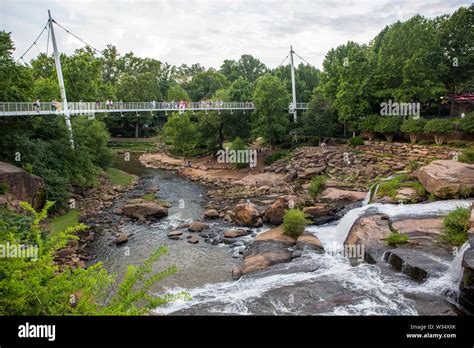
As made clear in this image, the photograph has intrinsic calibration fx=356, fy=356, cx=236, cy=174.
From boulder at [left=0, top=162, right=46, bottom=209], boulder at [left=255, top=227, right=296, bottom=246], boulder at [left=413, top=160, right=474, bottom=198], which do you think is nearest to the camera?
boulder at [left=255, top=227, right=296, bottom=246]

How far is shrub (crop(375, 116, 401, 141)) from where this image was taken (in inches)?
1410

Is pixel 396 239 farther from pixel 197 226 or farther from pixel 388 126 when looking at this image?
pixel 388 126

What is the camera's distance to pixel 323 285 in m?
13.1

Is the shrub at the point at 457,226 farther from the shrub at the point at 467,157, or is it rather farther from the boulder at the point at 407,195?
the shrub at the point at 467,157

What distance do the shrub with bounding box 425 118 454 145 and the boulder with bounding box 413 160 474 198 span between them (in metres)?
11.5

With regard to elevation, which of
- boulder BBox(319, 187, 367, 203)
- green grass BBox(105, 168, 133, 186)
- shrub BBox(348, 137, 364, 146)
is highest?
shrub BBox(348, 137, 364, 146)

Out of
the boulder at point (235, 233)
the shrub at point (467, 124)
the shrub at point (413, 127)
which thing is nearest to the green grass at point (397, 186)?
the boulder at point (235, 233)

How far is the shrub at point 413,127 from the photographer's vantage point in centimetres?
3319

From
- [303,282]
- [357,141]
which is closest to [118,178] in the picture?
[357,141]

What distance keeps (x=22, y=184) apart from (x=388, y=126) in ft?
106

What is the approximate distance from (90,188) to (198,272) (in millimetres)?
17673

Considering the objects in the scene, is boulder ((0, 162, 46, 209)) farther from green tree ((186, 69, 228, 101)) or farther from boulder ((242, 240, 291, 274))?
green tree ((186, 69, 228, 101))

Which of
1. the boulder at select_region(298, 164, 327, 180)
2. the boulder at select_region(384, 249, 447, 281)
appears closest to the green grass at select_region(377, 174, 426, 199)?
the boulder at select_region(384, 249, 447, 281)

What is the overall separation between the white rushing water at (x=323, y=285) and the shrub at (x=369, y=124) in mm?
22392
